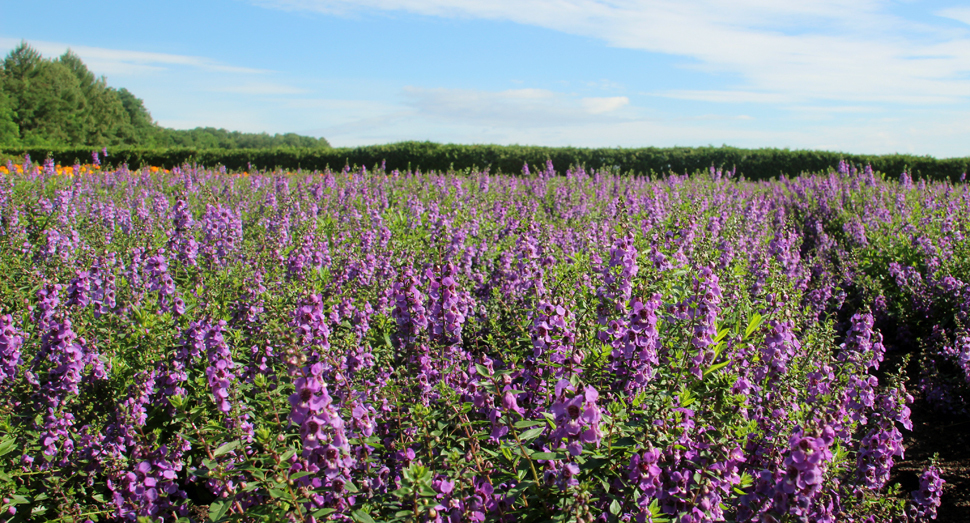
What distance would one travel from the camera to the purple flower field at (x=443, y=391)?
233 cm

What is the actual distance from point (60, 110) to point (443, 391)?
227 feet

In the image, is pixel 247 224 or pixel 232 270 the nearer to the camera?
pixel 232 270

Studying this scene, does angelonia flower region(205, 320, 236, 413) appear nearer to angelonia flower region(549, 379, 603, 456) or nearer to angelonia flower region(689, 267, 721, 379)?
angelonia flower region(549, 379, 603, 456)

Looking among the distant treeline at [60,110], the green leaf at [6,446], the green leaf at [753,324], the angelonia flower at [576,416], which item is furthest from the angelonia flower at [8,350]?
the distant treeline at [60,110]

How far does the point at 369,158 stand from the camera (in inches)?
1087

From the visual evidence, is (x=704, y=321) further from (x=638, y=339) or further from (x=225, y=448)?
(x=225, y=448)

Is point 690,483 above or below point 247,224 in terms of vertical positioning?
below

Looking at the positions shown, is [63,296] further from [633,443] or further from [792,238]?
[792,238]

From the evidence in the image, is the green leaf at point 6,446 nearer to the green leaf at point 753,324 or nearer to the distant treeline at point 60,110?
the green leaf at point 753,324

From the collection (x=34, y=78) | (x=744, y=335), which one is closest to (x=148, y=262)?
(x=744, y=335)

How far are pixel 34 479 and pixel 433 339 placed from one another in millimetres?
2492

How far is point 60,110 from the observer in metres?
55.8

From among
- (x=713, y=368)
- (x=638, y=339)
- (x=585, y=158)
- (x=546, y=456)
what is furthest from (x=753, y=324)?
(x=585, y=158)

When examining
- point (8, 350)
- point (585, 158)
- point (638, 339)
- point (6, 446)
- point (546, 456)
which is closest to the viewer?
point (546, 456)
